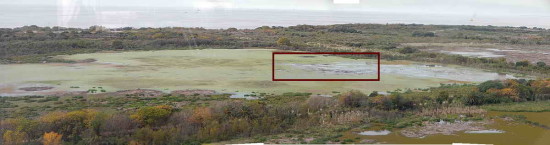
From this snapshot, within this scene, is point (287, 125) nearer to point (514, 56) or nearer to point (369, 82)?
point (369, 82)

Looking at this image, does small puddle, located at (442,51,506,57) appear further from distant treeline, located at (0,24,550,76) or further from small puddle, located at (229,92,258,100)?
small puddle, located at (229,92,258,100)

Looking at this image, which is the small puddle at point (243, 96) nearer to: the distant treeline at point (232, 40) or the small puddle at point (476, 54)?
the distant treeline at point (232, 40)

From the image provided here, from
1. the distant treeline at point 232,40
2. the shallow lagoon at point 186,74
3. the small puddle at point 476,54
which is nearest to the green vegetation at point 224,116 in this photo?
the shallow lagoon at point 186,74

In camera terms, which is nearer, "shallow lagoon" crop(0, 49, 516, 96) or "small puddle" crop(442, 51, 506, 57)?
"shallow lagoon" crop(0, 49, 516, 96)

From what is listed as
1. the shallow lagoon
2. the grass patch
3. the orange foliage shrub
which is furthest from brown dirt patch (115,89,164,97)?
the grass patch

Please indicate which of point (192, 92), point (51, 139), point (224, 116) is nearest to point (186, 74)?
point (192, 92)

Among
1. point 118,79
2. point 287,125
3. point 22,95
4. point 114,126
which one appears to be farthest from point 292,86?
point 22,95

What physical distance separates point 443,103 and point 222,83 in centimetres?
476

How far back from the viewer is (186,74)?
1139cm

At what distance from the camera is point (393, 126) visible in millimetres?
7773

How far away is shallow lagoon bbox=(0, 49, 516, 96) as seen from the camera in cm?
1038

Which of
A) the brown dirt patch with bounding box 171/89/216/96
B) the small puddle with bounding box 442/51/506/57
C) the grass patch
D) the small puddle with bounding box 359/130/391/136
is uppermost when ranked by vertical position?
the small puddle with bounding box 442/51/506/57

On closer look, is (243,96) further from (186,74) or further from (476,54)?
(476,54)

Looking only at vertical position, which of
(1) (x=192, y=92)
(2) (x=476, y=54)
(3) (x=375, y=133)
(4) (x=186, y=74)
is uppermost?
(2) (x=476, y=54)
